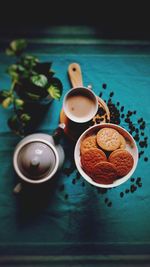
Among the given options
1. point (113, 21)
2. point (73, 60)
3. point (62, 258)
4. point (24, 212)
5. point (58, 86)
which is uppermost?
point (113, 21)

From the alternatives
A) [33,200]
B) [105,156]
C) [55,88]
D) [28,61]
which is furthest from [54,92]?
[33,200]

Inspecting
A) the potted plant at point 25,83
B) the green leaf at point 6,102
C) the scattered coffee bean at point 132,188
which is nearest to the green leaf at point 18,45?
the potted plant at point 25,83

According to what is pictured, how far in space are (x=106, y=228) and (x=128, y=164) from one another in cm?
25

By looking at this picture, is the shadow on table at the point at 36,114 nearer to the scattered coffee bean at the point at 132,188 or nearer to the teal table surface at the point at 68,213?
the teal table surface at the point at 68,213

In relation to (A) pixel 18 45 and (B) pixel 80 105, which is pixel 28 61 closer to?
Answer: (A) pixel 18 45

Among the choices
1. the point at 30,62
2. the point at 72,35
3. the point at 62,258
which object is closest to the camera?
the point at 30,62

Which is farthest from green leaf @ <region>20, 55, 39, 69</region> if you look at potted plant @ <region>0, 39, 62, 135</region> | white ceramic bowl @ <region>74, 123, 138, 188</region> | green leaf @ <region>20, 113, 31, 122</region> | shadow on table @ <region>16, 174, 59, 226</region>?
shadow on table @ <region>16, 174, 59, 226</region>

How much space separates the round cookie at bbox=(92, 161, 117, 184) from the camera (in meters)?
0.97

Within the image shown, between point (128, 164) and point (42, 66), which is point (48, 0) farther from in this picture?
point (128, 164)

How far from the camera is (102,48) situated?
1.19 meters

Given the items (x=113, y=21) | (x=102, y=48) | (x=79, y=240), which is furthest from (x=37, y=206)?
(x=113, y=21)

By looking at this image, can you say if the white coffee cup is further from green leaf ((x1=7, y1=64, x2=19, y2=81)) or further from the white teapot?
green leaf ((x1=7, y1=64, x2=19, y2=81))

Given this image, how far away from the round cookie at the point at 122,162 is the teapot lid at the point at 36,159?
6.8 inches

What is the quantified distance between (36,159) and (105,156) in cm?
20
